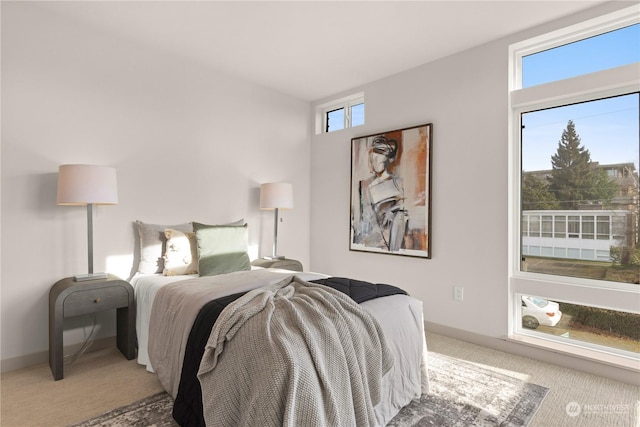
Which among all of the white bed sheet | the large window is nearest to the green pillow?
the white bed sheet

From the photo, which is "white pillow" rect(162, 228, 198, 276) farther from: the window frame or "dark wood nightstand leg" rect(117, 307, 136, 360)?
the window frame

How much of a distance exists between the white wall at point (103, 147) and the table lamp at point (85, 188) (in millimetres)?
315

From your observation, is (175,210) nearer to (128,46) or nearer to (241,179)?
(241,179)

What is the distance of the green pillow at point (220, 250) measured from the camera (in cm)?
309

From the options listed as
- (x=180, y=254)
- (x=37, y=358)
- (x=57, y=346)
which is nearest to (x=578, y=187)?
(x=180, y=254)

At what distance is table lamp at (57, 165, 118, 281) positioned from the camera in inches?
104

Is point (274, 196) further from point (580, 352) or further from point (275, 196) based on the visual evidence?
point (580, 352)

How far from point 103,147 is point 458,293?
11.6 feet

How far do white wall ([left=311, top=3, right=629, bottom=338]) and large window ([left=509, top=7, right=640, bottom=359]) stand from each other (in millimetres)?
129

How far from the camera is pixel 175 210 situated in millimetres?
3590

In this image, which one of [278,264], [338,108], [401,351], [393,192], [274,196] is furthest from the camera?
[338,108]

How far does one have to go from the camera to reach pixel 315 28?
10.1 ft

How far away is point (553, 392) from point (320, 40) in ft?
10.8

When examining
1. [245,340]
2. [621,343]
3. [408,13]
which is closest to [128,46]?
[408,13]
